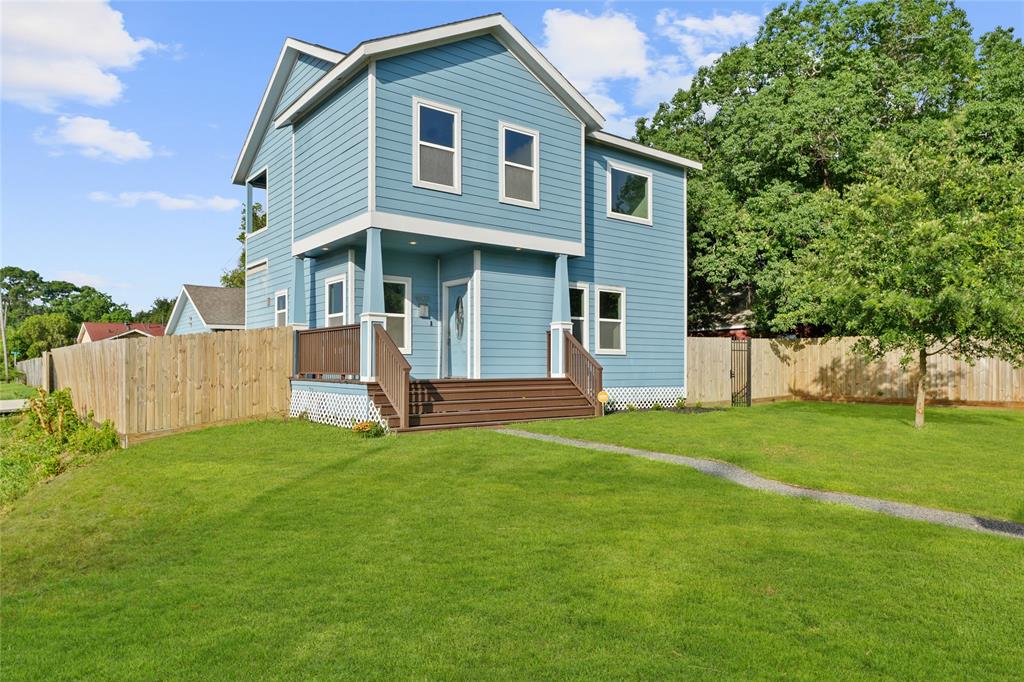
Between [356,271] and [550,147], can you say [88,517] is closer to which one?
[356,271]

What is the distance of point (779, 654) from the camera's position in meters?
3.31

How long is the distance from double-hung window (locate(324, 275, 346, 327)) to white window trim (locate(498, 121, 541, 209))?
4.12 meters

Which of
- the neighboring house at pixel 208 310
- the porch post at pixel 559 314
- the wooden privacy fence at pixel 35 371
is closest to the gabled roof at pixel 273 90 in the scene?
the neighboring house at pixel 208 310

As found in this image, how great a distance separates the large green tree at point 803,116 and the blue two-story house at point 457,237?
5.66m

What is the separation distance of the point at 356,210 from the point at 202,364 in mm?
4143

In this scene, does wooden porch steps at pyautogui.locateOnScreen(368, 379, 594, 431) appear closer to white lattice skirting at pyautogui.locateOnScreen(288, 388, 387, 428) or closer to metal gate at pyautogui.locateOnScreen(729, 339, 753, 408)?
white lattice skirting at pyautogui.locateOnScreen(288, 388, 387, 428)

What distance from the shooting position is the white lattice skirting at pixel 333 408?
11195 mm

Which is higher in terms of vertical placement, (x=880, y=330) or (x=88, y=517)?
(x=880, y=330)

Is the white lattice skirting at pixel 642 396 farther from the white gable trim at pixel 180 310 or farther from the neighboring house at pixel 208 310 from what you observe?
the white gable trim at pixel 180 310

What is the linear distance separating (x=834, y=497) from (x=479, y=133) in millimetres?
10191

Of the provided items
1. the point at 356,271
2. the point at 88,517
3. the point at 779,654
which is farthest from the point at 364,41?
the point at 779,654

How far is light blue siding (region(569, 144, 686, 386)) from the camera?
1639 cm

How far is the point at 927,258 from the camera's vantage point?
12.2 m

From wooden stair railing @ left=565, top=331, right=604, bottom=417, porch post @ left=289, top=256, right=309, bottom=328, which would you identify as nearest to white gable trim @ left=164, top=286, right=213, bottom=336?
porch post @ left=289, top=256, right=309, bottom=328
